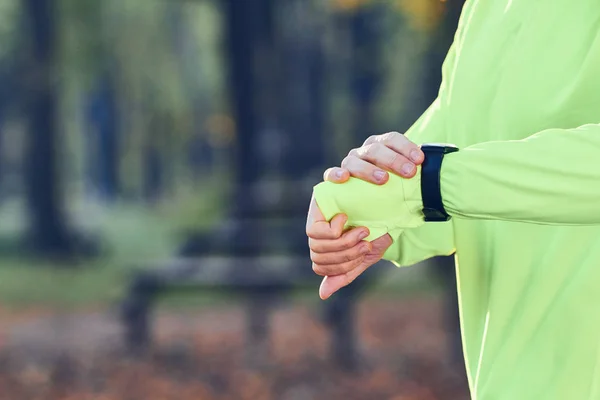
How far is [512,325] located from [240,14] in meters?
14.4

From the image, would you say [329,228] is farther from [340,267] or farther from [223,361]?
[223,361]

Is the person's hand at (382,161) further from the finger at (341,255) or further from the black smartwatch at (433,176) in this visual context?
the finger at (341,255)

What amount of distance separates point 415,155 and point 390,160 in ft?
0.12

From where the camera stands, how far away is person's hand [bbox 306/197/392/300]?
1.67 metres

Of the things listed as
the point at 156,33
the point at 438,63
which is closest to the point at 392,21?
the point at 156,33

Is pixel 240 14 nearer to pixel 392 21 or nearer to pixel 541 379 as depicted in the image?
pixel 392 21

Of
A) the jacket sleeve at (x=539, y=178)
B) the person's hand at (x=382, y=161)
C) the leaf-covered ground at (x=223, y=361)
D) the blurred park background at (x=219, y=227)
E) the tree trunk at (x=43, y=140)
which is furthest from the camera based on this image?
the tree trunk at (x=43, y=140)

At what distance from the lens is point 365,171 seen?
63.6 inches

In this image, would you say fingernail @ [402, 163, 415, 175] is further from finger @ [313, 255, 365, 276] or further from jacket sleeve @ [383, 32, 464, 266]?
jacket sleeve @ [383, 32, 464, 266]

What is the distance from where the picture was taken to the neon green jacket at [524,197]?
1.51m

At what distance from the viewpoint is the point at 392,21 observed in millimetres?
23469

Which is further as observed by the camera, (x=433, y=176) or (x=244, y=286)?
(x=244, y=286)

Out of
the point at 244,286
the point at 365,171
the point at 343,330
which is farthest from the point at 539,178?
the point at 244,286

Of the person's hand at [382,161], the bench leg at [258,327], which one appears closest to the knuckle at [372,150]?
the person's hand at [382,161]
